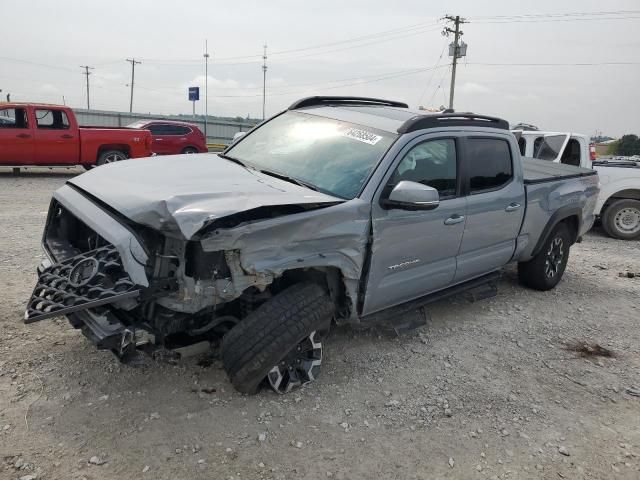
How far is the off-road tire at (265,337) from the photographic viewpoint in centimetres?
304

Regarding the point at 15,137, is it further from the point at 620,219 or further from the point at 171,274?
the point at 620,219

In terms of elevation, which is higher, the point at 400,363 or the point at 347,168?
the point at 347,168

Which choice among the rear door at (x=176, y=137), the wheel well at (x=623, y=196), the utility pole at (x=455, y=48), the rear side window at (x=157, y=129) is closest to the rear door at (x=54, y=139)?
the rear side window at (x=157, y=129)

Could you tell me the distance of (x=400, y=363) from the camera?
3.92 m

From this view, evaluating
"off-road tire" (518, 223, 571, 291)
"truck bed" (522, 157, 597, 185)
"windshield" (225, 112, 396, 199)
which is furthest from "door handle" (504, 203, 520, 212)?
"windshield" (225, 112, 396, 199)

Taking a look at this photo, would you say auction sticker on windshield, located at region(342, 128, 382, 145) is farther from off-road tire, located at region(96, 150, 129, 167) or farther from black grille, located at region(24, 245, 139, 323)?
off-road tire, located at region(96, 150, 129, 167)

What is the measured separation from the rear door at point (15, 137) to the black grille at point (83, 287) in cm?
1126

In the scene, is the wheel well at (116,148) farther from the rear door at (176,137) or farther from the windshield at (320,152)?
the windshield at (320,152)

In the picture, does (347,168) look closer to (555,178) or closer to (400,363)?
(400,363)

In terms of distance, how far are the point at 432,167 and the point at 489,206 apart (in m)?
0.81

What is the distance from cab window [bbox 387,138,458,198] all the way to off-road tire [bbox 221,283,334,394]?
1.10 meters

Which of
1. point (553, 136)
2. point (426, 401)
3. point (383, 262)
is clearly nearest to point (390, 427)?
point (426, 401)

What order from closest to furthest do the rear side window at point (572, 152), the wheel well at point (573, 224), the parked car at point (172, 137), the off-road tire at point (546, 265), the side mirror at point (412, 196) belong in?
the side mirror at point (412, 196) < the off-road tire at point (546, 265) < the wheel well at point (573, 224) < the rear side window at point (572, 152) < the parked car at point (172, 137)

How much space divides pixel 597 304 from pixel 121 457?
5.06 m
